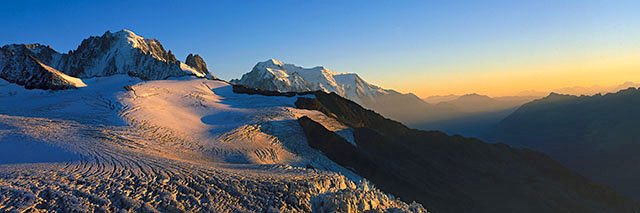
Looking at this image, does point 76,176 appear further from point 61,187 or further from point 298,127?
point 298,127

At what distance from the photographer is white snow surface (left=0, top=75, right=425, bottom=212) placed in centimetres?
2033

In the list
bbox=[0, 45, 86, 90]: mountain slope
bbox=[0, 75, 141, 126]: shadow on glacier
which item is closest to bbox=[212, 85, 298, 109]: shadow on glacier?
bbox=[0, 75, 141, 126]: shadow on glacier

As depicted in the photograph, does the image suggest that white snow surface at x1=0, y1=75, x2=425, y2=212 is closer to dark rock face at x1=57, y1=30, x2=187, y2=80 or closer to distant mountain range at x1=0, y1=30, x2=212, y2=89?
distant mountain range at x1=0, y1=30, x2=212, y2=89

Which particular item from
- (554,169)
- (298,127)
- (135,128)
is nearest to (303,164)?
(298,127)

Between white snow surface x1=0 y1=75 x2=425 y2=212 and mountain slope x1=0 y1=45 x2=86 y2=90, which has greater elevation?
mountain slope x1=0 y1=45 x2=86 y2=90

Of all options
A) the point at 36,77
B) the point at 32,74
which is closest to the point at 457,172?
the point at 36,77

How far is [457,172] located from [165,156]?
34.7m

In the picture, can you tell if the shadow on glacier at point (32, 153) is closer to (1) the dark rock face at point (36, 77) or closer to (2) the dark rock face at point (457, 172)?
(2) the dark rock face at point (457, 172)

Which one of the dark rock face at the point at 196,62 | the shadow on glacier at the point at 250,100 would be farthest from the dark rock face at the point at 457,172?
the dark rock face at the point at 196,62

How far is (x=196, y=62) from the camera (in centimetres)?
16962

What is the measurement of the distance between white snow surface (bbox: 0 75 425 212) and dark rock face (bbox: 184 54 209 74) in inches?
4282

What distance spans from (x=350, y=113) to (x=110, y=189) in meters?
48.6

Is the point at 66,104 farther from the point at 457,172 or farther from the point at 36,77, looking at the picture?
the point at 457,172

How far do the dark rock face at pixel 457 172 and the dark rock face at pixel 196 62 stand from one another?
115 m
